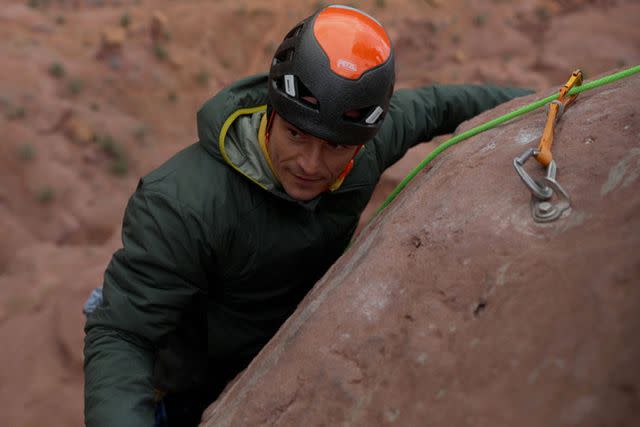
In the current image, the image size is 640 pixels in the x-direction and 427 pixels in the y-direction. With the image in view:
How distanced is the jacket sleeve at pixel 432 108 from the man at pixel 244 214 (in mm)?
269

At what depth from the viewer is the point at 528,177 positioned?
4.78ft

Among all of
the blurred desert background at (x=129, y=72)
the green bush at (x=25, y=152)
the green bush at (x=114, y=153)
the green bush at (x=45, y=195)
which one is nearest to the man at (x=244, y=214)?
the blurred desert background at (x=129, y=72)

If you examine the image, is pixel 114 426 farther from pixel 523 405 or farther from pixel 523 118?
pixel 523 118

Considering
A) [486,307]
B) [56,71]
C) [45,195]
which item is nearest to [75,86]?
[56,71]

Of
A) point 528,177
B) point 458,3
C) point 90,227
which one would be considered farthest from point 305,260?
point 458,3

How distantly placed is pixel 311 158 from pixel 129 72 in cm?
755

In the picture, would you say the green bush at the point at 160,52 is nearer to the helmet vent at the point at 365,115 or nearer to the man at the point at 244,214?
the man at the point at 244,214

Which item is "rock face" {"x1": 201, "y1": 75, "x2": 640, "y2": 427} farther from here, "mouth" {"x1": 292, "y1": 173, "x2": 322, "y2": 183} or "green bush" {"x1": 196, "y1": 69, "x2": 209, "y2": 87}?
"green bush" {"x1": 196, "y1": 69, "x2": 209, "y2": 87}

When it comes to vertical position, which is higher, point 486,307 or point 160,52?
point 160,52

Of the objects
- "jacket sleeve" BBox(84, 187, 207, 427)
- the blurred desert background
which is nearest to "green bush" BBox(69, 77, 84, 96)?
the blurred desert background

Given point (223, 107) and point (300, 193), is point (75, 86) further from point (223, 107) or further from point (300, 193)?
point (300, 193)

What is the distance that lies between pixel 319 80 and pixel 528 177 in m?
0.82

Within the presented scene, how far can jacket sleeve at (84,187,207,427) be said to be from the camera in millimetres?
1935

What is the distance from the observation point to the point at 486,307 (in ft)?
4.38
